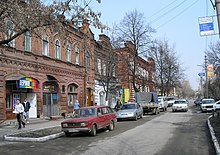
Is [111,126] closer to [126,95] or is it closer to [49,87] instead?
[49,87]

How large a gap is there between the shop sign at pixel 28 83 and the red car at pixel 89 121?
23.8 ft

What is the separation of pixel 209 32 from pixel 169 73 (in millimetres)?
48098

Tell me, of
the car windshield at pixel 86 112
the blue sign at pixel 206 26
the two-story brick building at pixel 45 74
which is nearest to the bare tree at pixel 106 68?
the two-story brick building at pixel 45 74

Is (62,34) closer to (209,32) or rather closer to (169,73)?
(209,32)

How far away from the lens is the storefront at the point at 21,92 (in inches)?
862

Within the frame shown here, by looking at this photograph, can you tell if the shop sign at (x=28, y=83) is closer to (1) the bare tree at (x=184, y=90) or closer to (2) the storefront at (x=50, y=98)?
(2) the storefront at (x=50, y=98)

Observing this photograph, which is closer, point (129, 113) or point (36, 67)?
point (129, 113)

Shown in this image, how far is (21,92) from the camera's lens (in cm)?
2384

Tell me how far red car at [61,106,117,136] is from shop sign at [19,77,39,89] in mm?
7257

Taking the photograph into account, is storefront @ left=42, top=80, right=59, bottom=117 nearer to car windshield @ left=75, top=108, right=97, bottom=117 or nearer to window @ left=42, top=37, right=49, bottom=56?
window @ left=42, top=37, right=49, bottom=56

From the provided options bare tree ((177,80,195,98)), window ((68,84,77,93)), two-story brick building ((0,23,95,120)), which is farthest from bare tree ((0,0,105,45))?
bare tree ((177,80,195,98))

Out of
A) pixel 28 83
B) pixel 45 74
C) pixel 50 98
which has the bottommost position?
pixel 50 98

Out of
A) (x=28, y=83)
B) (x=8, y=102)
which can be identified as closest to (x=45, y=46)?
(x=28, y=83)

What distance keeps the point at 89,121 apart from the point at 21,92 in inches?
431
